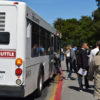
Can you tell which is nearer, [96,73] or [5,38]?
[96,73]

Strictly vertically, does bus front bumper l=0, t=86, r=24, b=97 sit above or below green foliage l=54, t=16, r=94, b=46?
below

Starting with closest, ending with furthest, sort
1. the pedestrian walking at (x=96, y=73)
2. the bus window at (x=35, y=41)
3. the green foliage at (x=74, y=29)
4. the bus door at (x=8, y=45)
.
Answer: the pedestrian walking at (x=96, y=73) → the bus door at (x=8, y=45) → the bus window at (x=35, y=41) → the green foliage at (x=74, y=29)

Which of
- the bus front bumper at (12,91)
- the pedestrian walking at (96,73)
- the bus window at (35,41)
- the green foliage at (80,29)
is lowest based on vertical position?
the bus front bumper at (12,91)

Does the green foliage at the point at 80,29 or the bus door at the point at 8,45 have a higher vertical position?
the green foliage at the point at 80,29

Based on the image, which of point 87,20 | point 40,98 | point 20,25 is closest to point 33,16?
point 20,25

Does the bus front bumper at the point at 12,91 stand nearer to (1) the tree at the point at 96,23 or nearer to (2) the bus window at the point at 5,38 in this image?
(2) the bus window at the point at 5,38

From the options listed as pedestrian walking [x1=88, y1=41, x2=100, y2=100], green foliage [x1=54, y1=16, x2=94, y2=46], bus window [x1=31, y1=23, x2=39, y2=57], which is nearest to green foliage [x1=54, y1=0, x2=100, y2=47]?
green foliage [x1=54, y1=16, x2=94, y2=46]

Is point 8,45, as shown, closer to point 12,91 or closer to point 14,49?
point 14,49

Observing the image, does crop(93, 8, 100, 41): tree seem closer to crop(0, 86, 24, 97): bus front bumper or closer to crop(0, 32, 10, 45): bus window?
crop(0, 32, 10, 45): bus window

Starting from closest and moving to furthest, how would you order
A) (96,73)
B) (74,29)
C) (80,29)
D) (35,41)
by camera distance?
(96,73) < (35,41) < (80,29) < (74,29)

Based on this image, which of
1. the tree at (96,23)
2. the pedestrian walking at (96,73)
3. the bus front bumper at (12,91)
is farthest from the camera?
the tree at (96,23)

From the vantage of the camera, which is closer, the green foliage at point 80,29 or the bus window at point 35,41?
the bus window at point 35,41

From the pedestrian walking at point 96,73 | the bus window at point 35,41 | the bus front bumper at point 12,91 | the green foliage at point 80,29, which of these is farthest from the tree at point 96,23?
the pedestrian walking at point 96,73

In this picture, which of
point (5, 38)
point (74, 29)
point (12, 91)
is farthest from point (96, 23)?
point (12, 91)
